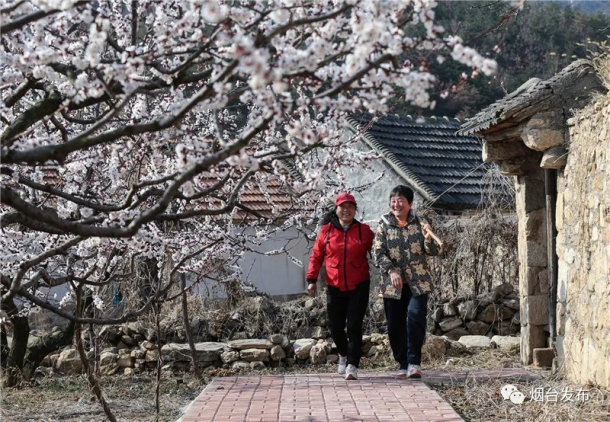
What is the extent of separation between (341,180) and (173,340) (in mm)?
2948

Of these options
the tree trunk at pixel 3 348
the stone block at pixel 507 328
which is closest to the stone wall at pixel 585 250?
the stone block at pixel 507 328

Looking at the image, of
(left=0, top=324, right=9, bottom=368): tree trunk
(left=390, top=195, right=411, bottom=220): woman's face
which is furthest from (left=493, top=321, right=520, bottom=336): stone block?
(left=0, top=324, right=9, bottom=368): tree trunk

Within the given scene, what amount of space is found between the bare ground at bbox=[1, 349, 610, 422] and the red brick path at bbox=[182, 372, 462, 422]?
28 cm

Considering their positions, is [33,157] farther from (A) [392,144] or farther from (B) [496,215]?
(A) [392,144]

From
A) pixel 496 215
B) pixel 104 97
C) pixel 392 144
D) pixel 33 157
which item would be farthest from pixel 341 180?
Result: pixel 392 144

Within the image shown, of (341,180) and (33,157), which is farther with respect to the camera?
(341,180)

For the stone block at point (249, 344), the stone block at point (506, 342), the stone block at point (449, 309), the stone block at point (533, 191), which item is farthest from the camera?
the stone block at point (449, 309)

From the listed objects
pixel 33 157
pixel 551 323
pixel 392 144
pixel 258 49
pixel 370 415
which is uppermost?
pixel 392 144

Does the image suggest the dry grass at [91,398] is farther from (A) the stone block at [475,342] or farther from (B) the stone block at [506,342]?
(B) the stone block at [506,342]

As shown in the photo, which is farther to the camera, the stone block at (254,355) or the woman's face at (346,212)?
the stone block at (254,355)

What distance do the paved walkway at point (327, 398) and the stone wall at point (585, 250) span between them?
0.89 m

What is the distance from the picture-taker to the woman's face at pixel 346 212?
821cm

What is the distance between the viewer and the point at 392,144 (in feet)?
57.4

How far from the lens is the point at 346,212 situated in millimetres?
8242
